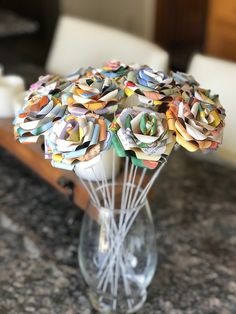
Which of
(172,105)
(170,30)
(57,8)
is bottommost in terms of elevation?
(170,30)

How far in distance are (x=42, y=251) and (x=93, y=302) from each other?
0.18 metres

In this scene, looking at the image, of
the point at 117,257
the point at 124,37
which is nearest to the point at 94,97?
the point at 117,257

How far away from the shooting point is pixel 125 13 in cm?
411

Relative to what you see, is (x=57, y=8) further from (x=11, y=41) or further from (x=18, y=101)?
(x=18, y=101)

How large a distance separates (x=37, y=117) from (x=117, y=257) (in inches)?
13.2

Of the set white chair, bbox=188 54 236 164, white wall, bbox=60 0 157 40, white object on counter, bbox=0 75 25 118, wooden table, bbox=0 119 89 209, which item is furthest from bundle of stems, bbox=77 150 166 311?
white wall, bbox=60 0 157 40

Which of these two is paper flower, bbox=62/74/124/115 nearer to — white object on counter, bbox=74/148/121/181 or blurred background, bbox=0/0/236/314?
white object on counter, bbox=74/148/121/181

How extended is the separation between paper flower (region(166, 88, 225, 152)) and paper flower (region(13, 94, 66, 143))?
0.58 ft

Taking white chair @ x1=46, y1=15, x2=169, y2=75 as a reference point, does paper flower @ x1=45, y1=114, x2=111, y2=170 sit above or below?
above

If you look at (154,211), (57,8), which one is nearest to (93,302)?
(154,211)

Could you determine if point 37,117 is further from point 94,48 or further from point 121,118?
point 94,48

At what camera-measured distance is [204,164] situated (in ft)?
4.45

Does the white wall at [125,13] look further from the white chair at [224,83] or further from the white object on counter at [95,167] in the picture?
the white object on counter at [95,167]

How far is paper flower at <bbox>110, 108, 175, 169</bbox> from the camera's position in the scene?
71cm
